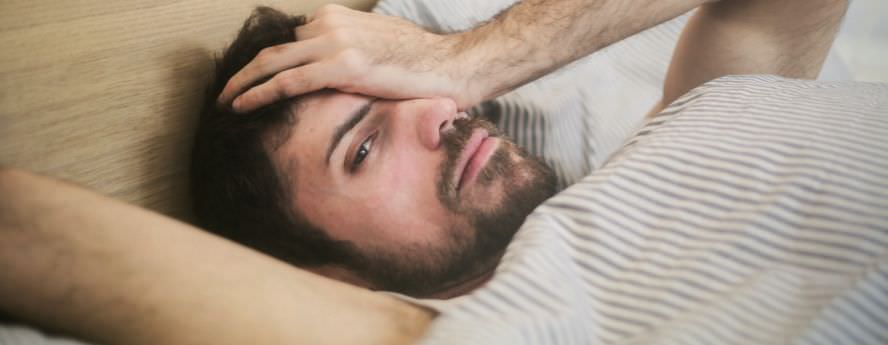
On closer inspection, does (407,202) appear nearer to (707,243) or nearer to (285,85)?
(285,85)

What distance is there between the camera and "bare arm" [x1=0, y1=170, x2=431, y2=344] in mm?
376

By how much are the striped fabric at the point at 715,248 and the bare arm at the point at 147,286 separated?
0.08 m

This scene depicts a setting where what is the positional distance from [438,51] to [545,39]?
0.47ft

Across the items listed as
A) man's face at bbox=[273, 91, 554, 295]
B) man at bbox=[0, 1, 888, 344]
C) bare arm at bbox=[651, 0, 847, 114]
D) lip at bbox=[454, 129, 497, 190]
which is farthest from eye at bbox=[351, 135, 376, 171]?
bare arm at bbox=[651, 0, 847, 114]

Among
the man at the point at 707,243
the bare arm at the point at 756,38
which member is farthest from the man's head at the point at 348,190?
the bare arm at the point at 756,38

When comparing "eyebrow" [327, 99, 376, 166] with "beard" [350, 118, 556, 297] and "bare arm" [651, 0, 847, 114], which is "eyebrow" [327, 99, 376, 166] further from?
"bare arm" [651, 0, 847, 114]

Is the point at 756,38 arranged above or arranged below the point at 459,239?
above

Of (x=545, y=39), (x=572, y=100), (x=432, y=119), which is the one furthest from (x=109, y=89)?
(x=572, y=100)

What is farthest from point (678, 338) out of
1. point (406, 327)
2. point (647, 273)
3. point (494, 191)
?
point (494, 191)

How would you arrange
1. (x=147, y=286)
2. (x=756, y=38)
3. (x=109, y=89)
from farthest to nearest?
(x=756, y=38)
(x=109, y=89)
(x=147, y=286)

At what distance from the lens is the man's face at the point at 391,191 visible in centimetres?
71

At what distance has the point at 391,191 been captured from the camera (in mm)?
709

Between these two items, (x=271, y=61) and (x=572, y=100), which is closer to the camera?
(x=271, y=61)

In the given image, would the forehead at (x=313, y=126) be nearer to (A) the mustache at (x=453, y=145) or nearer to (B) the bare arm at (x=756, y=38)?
(A) the mustache at (x=453, y=145)
